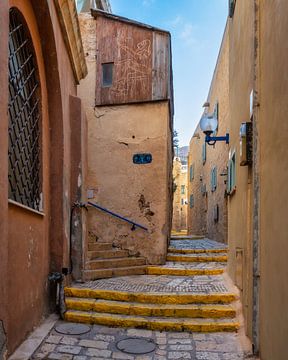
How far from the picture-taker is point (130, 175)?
8.03m

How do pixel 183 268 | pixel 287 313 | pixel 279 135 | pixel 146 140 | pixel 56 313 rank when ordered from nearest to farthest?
pixel 287 313
pixel 279 135
pixel 56 313
pixel 183 268
pixel 146 140

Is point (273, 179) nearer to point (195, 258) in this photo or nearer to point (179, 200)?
point (195, 258)

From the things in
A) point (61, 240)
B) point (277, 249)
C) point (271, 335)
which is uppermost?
point (277, 249)

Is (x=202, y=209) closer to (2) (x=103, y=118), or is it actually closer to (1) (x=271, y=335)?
(2) (x=103, y=118)

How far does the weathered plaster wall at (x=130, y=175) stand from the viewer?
25.8 feet

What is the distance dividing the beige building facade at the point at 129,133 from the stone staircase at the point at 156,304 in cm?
155

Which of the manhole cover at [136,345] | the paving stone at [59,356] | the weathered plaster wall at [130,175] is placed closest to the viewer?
the paving stone at [59,356]

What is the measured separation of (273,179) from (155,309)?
9.19ft

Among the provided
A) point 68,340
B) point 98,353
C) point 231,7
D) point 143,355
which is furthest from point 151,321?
point 231,7

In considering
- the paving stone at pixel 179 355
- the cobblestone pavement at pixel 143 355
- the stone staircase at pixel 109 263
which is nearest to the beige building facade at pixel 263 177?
the cobblestone pavement at pixel 143 355

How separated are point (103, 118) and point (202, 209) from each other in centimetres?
951

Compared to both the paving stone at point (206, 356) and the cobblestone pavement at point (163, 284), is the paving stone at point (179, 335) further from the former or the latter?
the cobblestone pavement at point (163, 284)

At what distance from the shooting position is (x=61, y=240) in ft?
18.0

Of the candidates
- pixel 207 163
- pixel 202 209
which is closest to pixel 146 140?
pixel 207 163
